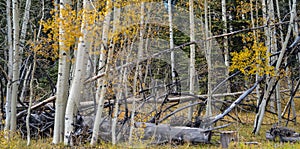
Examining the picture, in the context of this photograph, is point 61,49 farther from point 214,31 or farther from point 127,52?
point 214,31

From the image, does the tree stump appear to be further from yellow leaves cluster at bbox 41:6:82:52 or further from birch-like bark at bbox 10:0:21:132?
birch-like bark at bbox 10:0:21:132

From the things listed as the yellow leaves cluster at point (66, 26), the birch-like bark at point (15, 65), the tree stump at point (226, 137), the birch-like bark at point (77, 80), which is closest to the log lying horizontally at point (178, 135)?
the tree stump at point (226, 137)

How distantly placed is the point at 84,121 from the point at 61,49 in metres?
2.20

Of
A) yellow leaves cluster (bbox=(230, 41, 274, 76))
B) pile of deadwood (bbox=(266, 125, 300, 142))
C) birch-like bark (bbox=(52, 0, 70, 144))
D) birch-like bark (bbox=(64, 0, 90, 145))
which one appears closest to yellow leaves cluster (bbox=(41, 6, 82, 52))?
birch-like bark (bbox=(64, 0, 90, 145))

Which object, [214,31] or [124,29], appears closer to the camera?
[124,29]

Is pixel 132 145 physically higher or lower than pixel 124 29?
lower

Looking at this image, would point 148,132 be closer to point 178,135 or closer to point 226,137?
point 178,135

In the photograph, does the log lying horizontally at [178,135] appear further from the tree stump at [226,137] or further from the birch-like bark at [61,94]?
the birch-like bark at [61,94]

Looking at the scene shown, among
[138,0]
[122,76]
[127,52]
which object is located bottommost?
[122,76]

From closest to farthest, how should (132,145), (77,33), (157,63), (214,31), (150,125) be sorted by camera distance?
(77,33) < (132,145) < (150,125) < (157,63) < (214,31)

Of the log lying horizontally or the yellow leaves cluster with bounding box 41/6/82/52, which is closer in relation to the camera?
the yellow leaves cluster with bounding box 41/6/82/52

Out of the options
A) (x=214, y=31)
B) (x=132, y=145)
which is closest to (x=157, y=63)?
(x=214, y=31)

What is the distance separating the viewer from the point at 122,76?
7.59 meters

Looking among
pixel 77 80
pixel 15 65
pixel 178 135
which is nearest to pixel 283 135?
pixel 178 135
